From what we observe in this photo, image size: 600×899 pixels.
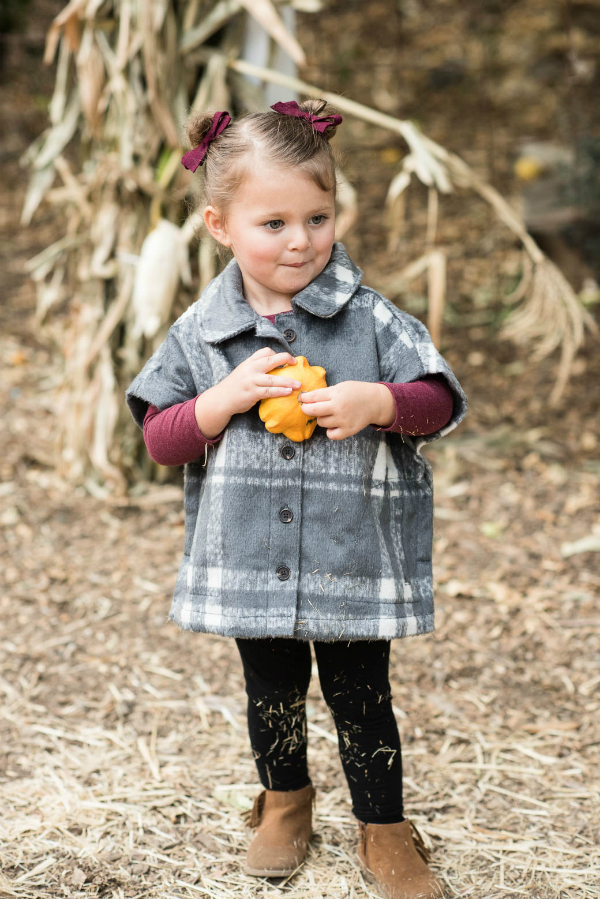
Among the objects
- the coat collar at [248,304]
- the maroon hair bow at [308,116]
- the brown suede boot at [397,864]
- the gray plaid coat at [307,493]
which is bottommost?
the brown suede boot at [397,864]

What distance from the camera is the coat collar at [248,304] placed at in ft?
5.03

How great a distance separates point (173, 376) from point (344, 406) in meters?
0.35

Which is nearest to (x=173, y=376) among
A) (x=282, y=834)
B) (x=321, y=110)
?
(x=321, y=110)

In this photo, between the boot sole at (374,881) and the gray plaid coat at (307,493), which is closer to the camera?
the gray plaid coat at (307,493)

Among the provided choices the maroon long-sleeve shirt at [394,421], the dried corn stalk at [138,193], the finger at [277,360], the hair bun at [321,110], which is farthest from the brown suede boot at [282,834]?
the dried corn stalk at [138,193]

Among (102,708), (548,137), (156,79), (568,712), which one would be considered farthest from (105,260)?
(548,137)

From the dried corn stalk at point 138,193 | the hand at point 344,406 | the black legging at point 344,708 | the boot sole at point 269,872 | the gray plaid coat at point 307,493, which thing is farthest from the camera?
the dried corn stalk at point 138,193

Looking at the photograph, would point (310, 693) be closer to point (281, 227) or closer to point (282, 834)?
point (282, 834)

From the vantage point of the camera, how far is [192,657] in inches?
102

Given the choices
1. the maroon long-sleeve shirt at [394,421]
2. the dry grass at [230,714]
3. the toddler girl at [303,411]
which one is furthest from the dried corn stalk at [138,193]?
the maroon long-sleeve shirt at [394,421]

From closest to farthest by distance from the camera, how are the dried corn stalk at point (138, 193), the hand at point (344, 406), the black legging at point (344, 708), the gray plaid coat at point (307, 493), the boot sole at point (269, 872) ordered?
the hand at point (344, 406) < the gray plaid coat at point (307, 493) < the black legging at point (344, 708) < the boot sole at point (269, 872) < the dried corn stalk at point (138, 193)

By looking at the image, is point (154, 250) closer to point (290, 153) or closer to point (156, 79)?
point (156, 79)

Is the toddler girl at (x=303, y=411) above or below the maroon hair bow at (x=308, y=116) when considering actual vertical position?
below

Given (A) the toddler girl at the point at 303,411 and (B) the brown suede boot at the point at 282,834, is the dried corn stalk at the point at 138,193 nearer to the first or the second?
(A) the toddler girl at the point at 303,411
